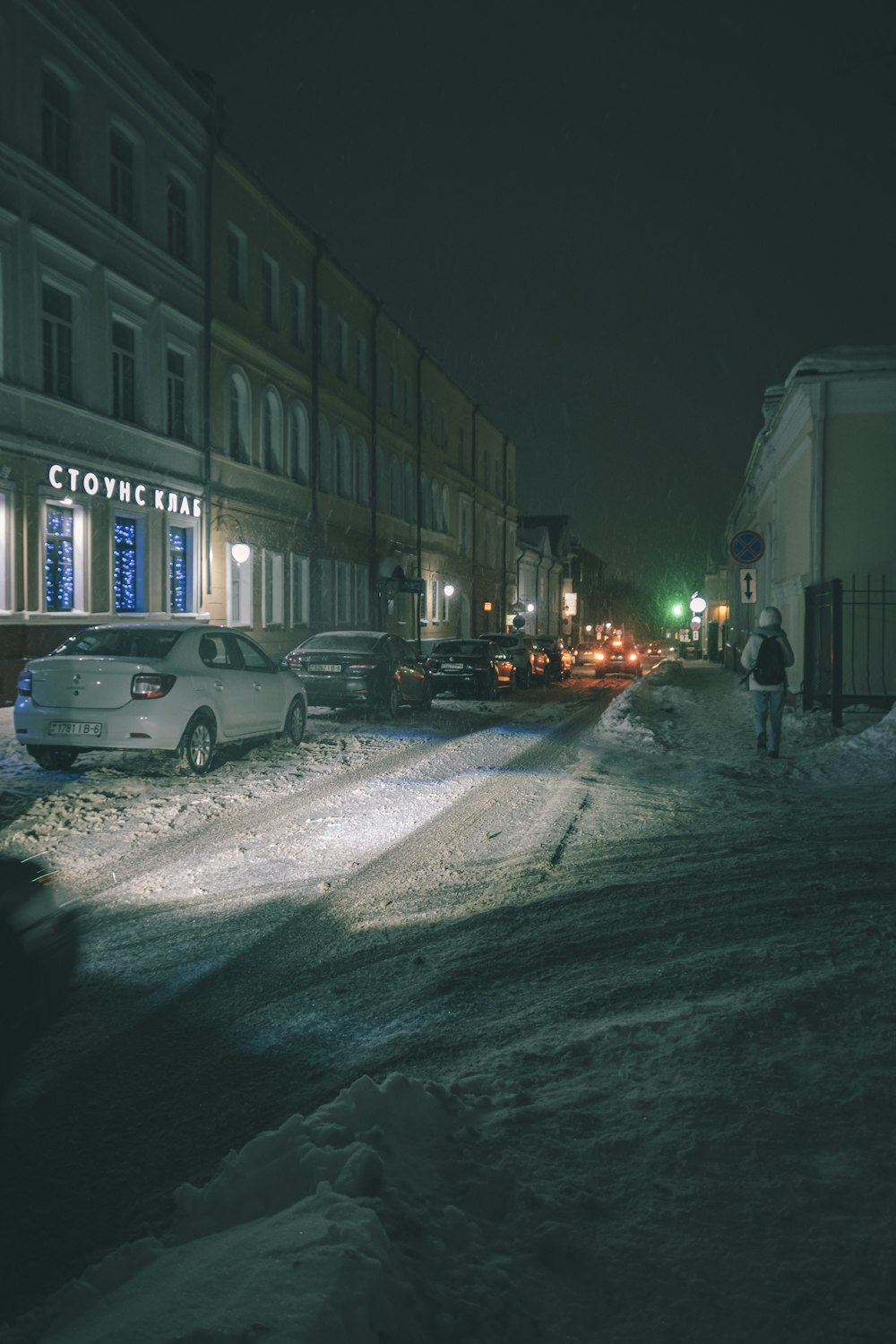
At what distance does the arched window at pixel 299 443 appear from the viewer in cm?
3094

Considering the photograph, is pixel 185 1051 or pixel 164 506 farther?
pixel 164 506

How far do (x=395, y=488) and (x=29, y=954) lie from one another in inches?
1491

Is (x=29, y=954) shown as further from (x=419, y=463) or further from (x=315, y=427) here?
(x=419, y=463)

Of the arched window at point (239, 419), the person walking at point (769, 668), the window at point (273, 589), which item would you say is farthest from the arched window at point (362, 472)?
the person walking at point (769, 668)

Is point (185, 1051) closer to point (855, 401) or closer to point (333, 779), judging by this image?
point (333, 779)

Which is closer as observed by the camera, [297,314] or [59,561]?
[59,561]

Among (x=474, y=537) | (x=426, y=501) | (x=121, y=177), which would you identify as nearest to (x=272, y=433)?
(x=121, y=177)

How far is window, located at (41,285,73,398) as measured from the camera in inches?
765

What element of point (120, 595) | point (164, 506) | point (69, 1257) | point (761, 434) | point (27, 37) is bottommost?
point (69, 1257)

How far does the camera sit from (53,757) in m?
11.5

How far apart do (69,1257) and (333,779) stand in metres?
8.64

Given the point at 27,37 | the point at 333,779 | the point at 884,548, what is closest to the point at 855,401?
the point at 884,548

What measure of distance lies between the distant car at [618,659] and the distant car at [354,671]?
943 inches

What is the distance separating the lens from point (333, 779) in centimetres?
1152
